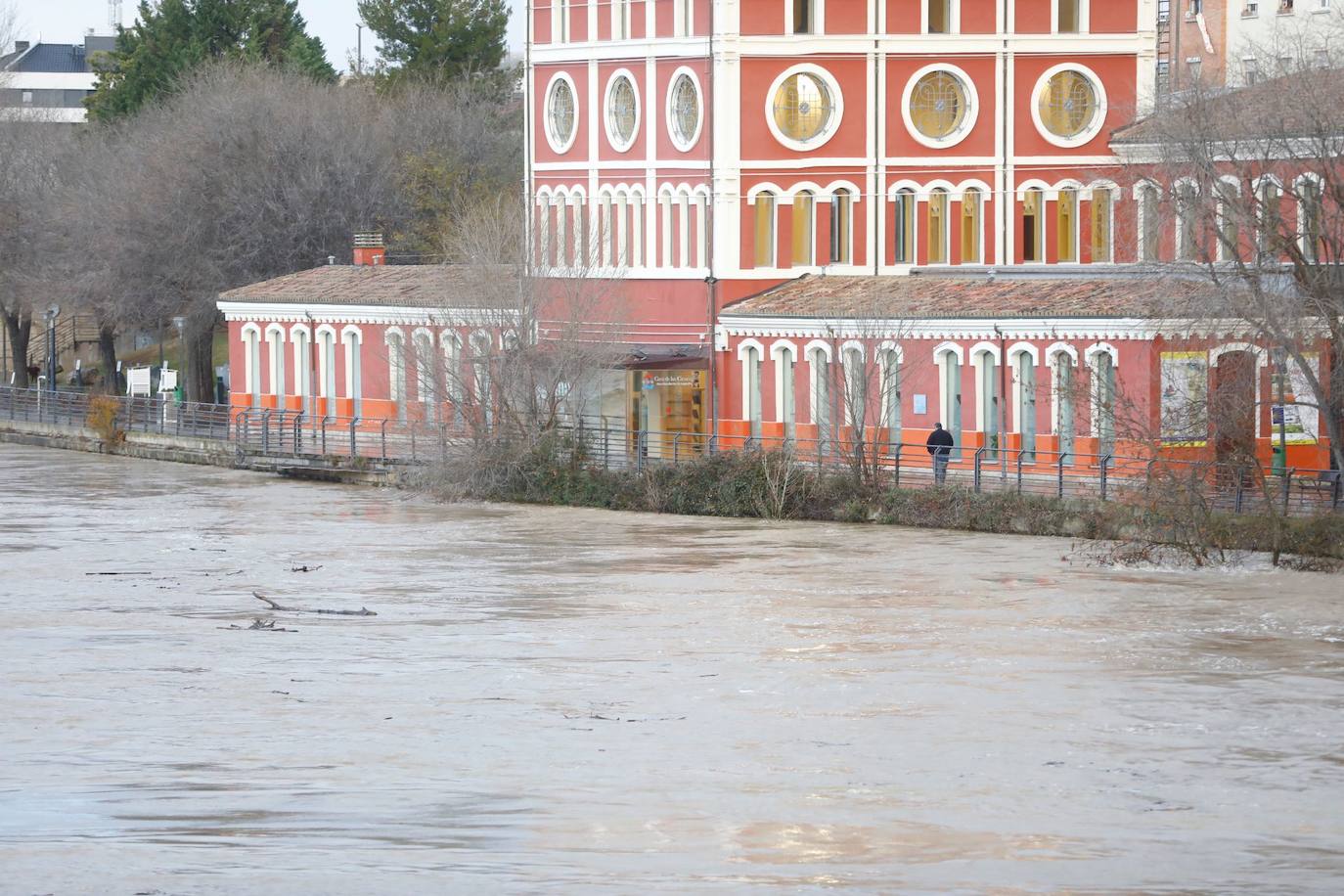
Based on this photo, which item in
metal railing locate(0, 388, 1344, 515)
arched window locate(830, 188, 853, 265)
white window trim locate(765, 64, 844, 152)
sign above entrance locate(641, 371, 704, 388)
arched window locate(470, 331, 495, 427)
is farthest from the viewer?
arched window locate(830, 188, 853, 265)

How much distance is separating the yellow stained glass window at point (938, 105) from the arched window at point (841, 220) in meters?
2.17

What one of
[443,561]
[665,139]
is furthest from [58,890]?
[665,139]

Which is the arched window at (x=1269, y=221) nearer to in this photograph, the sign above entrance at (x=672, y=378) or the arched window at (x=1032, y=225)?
the arched window at (x=1032, y=225)

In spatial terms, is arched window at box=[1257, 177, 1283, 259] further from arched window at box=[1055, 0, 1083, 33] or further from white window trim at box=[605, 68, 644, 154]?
white window trim at box=[605, 68, 644, 154]

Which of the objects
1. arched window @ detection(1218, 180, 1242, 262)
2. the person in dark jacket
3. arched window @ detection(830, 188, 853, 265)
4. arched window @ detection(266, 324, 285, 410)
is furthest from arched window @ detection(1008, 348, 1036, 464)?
arched window @ detection(266, 324, 285, 410)

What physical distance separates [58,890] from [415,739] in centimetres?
682

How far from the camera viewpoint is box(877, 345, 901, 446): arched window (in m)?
46.9

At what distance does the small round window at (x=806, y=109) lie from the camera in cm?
5322

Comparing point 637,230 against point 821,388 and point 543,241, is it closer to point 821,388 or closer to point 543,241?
point 543,241

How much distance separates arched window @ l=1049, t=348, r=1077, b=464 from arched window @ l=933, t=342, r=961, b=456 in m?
2.34

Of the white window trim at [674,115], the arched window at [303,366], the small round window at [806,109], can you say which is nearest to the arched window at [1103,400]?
the small round window at [806,109]

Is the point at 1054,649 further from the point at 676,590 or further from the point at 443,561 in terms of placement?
the point at 443,561

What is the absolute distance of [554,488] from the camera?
48.1 m

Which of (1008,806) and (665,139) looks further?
(665,139)
